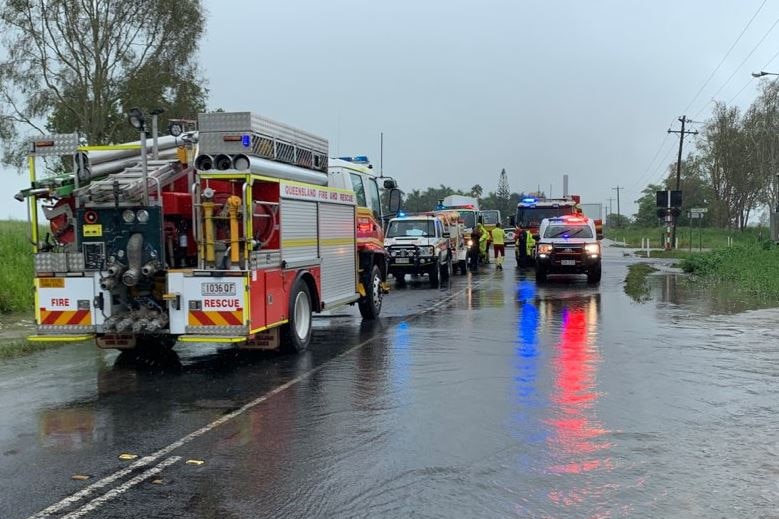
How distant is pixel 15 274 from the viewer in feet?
53.6

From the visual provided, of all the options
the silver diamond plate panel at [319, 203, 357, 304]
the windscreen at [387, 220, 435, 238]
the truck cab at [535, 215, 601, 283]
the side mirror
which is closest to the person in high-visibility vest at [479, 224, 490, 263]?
the windscreen at [387, 220, 435, 238]

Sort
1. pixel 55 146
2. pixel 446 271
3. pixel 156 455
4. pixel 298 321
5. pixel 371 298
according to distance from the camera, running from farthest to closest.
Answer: pixel 446 271
pixel 371 298
pixel 298 321
pixel 55 146
pixel 156 455

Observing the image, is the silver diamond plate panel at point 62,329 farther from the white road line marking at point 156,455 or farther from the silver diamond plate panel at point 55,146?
the white road line marking at point 156,455

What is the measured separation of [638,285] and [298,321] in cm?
1344

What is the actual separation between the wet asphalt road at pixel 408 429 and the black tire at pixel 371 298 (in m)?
2.38

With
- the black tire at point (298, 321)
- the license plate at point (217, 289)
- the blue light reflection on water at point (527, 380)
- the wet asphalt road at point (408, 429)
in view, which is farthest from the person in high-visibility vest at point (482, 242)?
the license plate at point (217, 289)

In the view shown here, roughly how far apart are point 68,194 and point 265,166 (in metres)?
2.48

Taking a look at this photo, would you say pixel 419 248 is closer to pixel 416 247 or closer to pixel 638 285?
pixel 416 247

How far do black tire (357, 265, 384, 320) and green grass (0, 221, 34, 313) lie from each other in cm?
601

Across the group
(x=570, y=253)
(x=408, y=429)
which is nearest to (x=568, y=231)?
(x=570, y=253)

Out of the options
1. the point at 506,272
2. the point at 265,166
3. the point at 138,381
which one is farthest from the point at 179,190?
the point at 506,272

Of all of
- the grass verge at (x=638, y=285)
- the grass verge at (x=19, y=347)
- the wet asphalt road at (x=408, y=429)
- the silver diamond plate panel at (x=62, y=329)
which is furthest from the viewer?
the grass verge at (x=638, y=285)

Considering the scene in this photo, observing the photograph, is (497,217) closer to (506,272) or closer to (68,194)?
(506,272)

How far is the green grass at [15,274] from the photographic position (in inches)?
601
